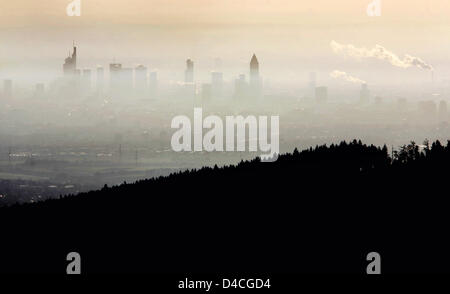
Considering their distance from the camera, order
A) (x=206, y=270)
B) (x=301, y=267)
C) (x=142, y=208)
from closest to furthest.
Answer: (x=301, y=267), (x=206, y=270), (x=142, y=208)

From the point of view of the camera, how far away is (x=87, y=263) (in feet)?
391

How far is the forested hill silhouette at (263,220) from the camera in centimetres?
10500

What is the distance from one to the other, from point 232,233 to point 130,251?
1744 cm

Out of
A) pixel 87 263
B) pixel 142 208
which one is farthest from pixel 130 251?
pixel 142 208

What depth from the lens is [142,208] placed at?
499 ft

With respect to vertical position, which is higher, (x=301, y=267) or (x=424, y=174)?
(x=424, y=174)

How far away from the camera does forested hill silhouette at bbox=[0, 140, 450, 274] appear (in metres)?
105

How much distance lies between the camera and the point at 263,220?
129875 millimetres
